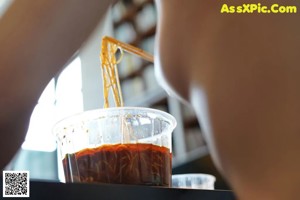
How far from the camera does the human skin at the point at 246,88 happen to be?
0.37 m

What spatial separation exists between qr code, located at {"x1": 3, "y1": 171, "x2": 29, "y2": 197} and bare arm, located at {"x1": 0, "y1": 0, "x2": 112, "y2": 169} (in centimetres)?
7

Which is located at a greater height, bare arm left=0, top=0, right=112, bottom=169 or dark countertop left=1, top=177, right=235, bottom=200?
bare arm left=0, top=0, right=112, bottom=169

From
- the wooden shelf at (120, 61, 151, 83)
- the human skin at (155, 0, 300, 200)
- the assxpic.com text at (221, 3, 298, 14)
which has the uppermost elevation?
the wooden shelf at (120, 61, 151, 83)

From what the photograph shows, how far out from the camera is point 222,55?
15.6 inches

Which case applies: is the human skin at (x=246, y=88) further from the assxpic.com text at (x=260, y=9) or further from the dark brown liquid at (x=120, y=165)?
the dark brown liquid at (x=120, y=165)

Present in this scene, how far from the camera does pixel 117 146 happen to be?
528 millimetres

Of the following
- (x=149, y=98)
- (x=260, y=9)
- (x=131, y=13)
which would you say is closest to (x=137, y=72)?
(x=149, y=98)

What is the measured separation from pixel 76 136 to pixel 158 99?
99.3 inches

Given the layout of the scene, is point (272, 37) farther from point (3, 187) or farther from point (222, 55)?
point (3, 187)

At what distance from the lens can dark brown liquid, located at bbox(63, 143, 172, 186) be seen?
19.6 inches

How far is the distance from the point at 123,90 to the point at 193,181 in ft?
8.49

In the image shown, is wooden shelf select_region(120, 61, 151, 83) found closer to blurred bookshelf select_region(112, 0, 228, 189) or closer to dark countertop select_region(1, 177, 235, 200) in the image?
blurred bookshelf select_region(112, 0, 228, 189)

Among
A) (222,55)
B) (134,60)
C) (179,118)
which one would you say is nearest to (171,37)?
(222,55)

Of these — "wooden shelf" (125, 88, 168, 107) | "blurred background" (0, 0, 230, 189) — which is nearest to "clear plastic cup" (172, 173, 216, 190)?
"blurred background" (0, 0, 230, 189)
